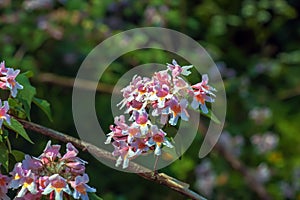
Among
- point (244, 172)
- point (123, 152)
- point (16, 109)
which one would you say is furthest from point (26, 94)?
point (244, 172)

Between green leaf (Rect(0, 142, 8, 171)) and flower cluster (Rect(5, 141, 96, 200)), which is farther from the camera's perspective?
green leaf (Rect(0, 142, 8, 171))

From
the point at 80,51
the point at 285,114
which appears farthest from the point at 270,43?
the point at 80,51

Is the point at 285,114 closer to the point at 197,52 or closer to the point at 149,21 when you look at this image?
the point at 197,52

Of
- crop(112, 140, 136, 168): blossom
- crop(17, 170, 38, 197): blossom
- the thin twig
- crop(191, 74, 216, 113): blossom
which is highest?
crop(191, 74, 216, 113): blossom

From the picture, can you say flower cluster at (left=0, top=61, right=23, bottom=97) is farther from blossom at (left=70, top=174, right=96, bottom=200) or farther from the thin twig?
the thin twig

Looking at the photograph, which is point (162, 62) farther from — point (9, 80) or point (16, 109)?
point (9, 80)

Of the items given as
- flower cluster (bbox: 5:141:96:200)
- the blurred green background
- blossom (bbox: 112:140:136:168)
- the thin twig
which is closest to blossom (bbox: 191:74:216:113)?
blossom (bbox: 112:140:136:168)

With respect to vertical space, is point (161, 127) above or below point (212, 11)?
below

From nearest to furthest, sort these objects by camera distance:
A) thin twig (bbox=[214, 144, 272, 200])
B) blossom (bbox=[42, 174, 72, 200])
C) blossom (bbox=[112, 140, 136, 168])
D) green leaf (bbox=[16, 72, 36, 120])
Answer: blossom (bbox=[42, 174, 72, 200]) < blossom (bbox=[112, 140, 136, 168]) < green leaf (bbox=[16, 72, 36, 120]) < thin twig (bbox=[214, 144, 272, 200])
